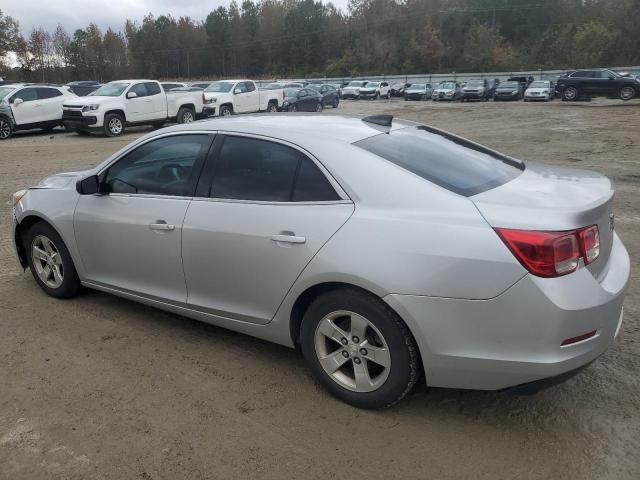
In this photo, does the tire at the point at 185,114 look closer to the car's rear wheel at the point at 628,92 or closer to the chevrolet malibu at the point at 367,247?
the chevrolet malibu at the point at 367,247

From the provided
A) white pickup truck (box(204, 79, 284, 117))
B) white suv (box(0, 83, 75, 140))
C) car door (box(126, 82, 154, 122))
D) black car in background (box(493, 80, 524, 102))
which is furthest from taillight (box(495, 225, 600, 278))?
black car in background (box(493, 80, 524, 102))

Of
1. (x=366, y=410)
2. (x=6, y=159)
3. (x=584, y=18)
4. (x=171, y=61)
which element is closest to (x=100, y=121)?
(x=6, y=159)

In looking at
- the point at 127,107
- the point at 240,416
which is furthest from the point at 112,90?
the point at 240,416

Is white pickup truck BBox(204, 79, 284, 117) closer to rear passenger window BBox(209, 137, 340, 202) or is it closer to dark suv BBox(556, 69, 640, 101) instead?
dark suv BBox(556, 69, 640, 101)

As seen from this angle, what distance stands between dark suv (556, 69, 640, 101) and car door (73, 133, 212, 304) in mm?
33057

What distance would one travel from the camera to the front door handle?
3652 mm

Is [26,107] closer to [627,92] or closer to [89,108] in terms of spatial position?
[89,108]

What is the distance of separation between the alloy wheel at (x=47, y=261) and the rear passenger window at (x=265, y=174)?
182 centimetres

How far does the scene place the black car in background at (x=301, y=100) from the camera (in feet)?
92.5

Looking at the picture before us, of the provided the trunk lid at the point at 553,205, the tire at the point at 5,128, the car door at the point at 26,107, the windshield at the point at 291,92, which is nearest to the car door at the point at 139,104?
the car door at the point at 26,107

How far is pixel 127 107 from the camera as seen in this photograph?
19.2m

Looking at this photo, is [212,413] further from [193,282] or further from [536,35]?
[536,35]

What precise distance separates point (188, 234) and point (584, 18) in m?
97.7

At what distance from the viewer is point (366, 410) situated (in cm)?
308
